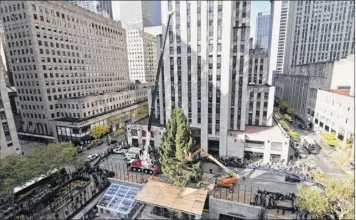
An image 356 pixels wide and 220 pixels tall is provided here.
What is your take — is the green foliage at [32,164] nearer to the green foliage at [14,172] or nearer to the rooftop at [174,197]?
the green foliage at [14,172]

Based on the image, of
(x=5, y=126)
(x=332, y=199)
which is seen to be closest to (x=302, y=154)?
(x=332, y=199)

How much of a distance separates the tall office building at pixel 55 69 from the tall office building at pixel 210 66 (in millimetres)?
35223

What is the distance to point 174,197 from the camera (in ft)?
103

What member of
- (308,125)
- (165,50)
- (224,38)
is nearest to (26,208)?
(165,50)

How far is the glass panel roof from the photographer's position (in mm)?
31609

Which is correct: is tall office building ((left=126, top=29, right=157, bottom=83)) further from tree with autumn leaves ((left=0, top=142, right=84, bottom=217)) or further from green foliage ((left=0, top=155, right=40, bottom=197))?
green foliage ((left=0, top=155, right=40, bottom=197))

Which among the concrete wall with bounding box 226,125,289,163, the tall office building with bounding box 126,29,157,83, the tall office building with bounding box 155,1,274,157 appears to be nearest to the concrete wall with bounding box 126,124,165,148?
the tall office building with bounding box 155,1,274,157

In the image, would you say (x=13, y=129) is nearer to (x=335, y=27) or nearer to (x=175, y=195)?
(x=175, y=195)

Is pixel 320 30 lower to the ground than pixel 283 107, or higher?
higher

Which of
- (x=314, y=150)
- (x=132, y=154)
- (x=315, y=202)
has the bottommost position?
(x=314, y=150)

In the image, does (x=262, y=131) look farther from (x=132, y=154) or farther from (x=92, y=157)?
(x=92, y=157)

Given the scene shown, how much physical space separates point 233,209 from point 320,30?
142 metres

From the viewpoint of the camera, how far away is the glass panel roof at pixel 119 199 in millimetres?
31609

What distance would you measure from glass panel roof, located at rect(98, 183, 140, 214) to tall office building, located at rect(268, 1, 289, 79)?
5104 inches
